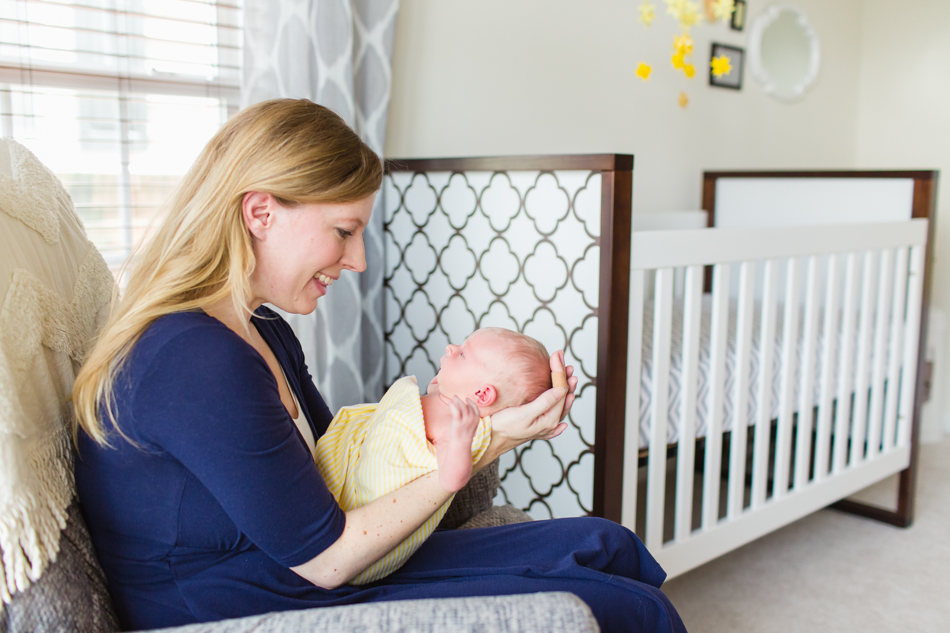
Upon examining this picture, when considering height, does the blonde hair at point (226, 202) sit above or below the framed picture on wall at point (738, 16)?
below

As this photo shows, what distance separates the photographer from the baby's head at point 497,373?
3.38 ft

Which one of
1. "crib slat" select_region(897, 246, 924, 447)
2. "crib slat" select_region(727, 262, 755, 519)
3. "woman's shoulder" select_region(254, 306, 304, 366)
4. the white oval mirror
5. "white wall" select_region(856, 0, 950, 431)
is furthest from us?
"white wall" select_region(856, 0, 950, 431)

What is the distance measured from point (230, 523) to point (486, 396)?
367 mm

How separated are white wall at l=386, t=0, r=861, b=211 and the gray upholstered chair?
118 cm

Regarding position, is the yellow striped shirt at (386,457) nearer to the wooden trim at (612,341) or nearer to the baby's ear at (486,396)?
the baby's ear at (486,396)

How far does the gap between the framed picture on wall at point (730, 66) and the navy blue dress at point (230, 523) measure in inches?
95.6

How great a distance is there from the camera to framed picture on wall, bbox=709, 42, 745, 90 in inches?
115

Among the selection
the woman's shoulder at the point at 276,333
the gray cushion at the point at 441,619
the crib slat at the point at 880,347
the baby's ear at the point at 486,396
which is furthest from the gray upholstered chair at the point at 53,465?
the crib slat at the point at 880,347

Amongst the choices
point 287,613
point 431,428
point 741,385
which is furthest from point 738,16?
point 287,613

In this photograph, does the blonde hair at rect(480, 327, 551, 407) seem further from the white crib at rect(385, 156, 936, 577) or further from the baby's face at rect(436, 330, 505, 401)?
the white crib at rect(385, 156, 936, 577)

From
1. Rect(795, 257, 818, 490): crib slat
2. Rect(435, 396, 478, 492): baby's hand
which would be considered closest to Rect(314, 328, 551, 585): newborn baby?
Rect(435, 396, 478, 492): baby's hand

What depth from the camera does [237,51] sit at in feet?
5.80

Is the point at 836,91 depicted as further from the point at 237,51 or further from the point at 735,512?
the point at 237,51

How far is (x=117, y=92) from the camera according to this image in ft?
5.33
